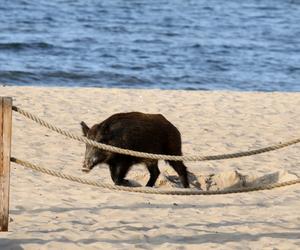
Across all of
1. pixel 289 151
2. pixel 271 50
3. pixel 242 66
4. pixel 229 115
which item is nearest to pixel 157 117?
pixel 289 151

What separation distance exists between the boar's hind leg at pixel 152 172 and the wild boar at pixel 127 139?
0.09m

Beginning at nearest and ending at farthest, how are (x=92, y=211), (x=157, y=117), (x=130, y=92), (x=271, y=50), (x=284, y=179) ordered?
(x=92, y=211) < (x=157, y=117) < (x=284, y=179) < (x=130, y=92) < (x=271, y=50)

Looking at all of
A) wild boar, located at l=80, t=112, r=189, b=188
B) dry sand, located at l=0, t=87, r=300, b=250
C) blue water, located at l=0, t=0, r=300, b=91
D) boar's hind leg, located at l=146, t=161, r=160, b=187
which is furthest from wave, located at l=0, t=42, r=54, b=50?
wild boar, located at l=80, t=112, r=189, b=188

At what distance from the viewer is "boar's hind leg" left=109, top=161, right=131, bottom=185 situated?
32.2 feet

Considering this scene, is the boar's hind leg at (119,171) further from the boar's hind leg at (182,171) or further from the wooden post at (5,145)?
the wooden post at (5,145)

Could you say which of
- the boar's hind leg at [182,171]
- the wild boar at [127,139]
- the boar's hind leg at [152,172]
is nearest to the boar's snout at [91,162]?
the wild boar at [127,139]

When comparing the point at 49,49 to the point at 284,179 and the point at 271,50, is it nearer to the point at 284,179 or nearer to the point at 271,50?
the point at 271,50

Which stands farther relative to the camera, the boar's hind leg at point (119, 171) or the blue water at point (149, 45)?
the blue water at point (149, 45)

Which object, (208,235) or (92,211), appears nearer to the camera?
(208,235)

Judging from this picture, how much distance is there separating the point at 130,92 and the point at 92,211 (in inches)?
344

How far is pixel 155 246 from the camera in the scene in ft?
25.0

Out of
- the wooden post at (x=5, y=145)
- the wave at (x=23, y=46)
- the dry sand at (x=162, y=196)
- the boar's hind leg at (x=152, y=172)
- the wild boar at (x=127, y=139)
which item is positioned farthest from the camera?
the wave at (x=23, y=46)

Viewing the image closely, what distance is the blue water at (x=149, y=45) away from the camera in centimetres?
2464

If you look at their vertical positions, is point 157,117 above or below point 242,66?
above
